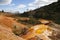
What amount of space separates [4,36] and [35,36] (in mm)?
5000

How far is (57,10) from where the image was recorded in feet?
130

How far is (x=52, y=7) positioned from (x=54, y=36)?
73.4 feet

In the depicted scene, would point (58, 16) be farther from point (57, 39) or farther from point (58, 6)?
point (57, 39)

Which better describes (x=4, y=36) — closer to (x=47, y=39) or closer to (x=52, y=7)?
(x=47, y=39)

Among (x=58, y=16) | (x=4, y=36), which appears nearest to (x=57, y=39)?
(x=4, y=36)

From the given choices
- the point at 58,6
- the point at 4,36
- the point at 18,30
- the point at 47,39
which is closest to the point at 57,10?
the point at 58,6

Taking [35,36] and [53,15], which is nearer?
[35,36]

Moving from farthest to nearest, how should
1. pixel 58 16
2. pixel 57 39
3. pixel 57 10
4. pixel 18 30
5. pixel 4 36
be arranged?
1. pixel 57 10
2. pixel 58 16
3. pixel 18 30
4. pixel 57 39
5. pixel 4 36

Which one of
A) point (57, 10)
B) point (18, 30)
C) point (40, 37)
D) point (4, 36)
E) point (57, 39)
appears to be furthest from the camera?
point (57, 10)

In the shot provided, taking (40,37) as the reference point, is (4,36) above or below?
above

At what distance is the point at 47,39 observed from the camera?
60.3ft

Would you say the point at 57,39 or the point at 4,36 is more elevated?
the point at 4,36

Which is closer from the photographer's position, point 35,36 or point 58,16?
point 35,36

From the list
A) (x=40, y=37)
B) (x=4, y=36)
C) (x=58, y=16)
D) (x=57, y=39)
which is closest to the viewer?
(x=4, y=36)
